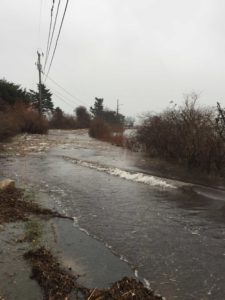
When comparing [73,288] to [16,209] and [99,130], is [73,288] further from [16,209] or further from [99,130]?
[99,130]

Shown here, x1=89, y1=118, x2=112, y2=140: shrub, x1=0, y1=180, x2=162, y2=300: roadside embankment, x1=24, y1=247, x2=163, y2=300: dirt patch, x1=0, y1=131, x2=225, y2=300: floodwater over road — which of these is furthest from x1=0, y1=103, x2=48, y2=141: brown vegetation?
x1=24, y1=247, x2=163, y2=300: dirt patch

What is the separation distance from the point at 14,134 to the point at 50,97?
35523mm

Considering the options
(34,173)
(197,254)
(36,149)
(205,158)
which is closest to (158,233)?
(197,254)

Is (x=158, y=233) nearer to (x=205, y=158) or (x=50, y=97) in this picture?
(x=205, y=158)

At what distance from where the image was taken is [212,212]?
33.7 feet

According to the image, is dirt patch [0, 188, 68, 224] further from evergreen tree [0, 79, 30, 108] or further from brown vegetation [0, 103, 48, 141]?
evergreen tree [0, 79, 30, 108]

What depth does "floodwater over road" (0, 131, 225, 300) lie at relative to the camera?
6.41 metres

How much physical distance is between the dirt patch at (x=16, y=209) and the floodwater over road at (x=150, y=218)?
2.09 feet

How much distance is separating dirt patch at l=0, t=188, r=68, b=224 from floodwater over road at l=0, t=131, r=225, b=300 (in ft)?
2.09

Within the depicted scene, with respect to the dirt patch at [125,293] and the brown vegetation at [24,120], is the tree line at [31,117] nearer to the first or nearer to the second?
the brown vegetation at [24,120]

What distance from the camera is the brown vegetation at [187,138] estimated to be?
17.0 metres

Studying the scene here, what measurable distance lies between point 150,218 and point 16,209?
332 cm

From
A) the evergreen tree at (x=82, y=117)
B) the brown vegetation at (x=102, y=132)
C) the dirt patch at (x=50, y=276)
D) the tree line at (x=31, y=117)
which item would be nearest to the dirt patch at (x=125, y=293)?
the dirt patch at (x=50, y=276)

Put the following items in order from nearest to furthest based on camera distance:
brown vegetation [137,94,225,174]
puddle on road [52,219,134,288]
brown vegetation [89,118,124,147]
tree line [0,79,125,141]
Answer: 1. puddle on road [52,219,134,288]
2. brown vegetation [137,94,225,174]
3. tree line [0,79,125,141]
4. brown vegetation [89,118,124,147]
